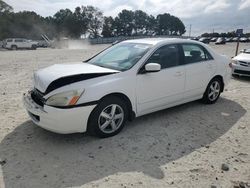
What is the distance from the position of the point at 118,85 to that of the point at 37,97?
1.31 metres

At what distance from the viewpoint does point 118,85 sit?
3.97 meters

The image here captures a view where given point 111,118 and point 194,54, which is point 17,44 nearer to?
point 194,54

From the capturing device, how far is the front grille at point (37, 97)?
3809 mm

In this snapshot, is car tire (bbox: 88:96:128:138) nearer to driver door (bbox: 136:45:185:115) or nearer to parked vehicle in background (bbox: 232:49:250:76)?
driver door (bbox: 136:45:185:115)

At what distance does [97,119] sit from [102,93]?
0.41m

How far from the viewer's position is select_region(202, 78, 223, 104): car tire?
5750 mm

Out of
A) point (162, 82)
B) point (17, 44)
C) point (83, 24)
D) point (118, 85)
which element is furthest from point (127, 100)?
point (83, 24)

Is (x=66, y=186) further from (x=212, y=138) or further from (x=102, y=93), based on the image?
(x=212, y=138)

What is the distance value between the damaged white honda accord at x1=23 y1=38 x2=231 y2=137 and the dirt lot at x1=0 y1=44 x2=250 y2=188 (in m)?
0.34

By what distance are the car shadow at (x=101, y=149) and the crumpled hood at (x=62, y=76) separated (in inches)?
35.0

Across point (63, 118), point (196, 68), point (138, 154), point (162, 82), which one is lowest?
point (138, 154)

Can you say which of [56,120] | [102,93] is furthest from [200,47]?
[56,120]

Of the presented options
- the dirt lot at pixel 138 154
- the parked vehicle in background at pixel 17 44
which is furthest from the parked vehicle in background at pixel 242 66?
the parked vehicle in background at pixel 17 44

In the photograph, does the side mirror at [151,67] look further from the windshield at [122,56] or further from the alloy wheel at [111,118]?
the alloy wheel at [111,118]
